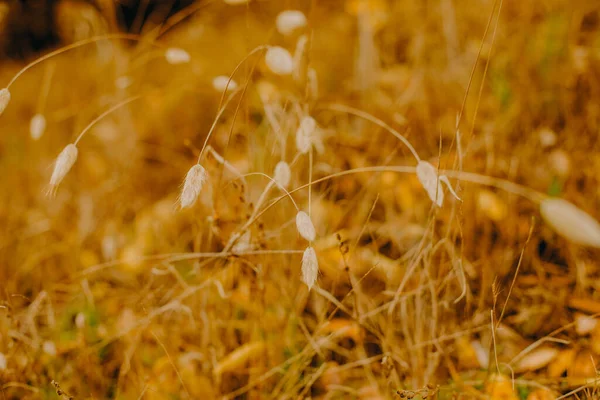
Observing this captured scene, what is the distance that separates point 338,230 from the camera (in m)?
1.07

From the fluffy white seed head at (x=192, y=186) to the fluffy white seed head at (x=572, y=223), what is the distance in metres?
0.48

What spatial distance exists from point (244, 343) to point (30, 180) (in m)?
1.08

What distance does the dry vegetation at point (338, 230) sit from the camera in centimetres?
80

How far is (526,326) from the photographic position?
92 centimetres

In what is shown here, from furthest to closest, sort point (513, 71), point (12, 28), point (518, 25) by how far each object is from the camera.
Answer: point (12, 28) → point (518, 25) → point (513, 71)

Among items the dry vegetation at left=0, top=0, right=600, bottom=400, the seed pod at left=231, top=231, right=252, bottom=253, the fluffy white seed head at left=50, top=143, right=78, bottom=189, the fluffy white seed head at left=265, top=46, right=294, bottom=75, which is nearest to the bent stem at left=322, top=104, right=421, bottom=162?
the dry vegetation at left=0, top=0, right=600, bottom=400

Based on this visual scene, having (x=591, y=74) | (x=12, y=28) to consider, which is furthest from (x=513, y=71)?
(x=12, y=28)

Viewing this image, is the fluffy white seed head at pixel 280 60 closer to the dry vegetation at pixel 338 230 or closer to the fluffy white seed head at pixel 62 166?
the dry vegetation at pixel 338 230

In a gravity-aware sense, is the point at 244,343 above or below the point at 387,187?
below

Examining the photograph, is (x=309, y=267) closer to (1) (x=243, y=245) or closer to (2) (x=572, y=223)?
(1) (x=243, y=245)

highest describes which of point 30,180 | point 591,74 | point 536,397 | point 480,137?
point 591,74

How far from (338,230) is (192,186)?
527mm

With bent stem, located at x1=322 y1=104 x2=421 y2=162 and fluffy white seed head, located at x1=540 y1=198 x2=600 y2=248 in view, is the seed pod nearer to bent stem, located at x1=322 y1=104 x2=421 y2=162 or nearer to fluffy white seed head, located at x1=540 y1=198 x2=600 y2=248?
bent stem, located at x1=322 y1=104 x2=421 y2=162

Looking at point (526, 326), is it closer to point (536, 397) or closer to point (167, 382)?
point (536, 397)
